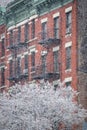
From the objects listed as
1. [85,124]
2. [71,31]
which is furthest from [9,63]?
[85,124]

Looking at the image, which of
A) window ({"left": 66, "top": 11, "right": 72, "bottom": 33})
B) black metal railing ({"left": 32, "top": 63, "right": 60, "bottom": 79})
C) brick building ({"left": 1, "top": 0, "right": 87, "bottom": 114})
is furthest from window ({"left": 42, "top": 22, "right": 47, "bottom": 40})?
window ({"left": 66, "top": 11, "right": 72, "bottom": 33})

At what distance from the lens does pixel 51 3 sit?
54594mm

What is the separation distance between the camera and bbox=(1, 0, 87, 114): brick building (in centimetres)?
5066

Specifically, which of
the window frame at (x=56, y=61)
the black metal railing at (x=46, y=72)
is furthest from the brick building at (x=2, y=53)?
the window frame at (x=56, y=61)

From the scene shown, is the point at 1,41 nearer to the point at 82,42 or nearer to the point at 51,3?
the point at 51,3

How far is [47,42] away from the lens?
53.7 meters

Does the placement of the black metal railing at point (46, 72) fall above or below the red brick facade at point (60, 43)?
below

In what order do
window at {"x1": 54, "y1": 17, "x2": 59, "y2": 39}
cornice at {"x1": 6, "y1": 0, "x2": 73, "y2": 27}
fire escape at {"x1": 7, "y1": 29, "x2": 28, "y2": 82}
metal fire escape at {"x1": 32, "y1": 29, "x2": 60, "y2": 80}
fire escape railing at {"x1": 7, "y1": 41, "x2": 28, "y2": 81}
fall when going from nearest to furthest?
metal fire escape at {"x1": 32, "y1": 29, "x2": 60, "y2": 80}
window at {"x1": 54, "y1": 17, "x2": 59, "y2": 39}
cornice at {"x1": 6, "y1": 0, "x2": 73, "y2": 27}
fire escape railing at {"x1": 7, "y1": 41, "x2": 28, "y2": 81}
fire escape at {"x1": 7, "y1": 29, "x2": 28, "y2": 82}

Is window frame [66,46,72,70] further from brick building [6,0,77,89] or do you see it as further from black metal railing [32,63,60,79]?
black metal railing [32,63,60,79]

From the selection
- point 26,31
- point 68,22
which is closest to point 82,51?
point 68,22

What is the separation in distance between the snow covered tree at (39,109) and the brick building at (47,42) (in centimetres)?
381

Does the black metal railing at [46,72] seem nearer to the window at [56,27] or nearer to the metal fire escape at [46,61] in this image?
the metal fire escape at [46,61]

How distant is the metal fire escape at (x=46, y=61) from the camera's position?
5303 centimetres

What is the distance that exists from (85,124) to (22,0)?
54.3 ft
